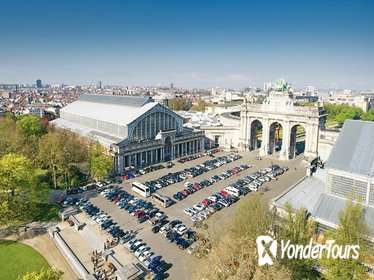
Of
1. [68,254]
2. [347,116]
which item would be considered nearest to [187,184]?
[68,254]

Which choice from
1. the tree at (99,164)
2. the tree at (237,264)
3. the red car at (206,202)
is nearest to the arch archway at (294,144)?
the red car at (206,202)

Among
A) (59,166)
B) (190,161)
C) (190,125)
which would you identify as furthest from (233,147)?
(59,166)

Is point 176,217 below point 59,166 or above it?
below

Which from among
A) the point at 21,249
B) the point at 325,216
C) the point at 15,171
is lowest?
the point at 21,249

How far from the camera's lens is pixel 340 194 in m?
41.2

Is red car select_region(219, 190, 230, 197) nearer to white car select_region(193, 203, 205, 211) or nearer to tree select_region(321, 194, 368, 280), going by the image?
white car select_region(193, 203, 205, 211)

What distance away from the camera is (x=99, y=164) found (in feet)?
200

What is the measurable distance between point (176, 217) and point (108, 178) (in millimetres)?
24692

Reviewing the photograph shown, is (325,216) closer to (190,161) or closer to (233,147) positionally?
(190,161)

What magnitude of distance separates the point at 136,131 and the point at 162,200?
27.1 m

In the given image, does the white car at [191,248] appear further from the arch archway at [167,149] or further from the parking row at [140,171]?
the arch archway at [167,149]

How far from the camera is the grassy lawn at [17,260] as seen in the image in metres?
35.4

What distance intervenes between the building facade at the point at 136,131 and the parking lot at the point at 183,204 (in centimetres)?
584

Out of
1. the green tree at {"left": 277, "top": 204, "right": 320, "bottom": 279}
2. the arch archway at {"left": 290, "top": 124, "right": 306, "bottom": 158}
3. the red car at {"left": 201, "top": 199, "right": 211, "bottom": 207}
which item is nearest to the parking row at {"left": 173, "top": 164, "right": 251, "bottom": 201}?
the red car at {"left": 201, "top": 199, "right": 211, "bottom": 207}
